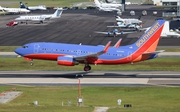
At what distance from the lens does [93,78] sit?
81188mm

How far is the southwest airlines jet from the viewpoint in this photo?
265 ft

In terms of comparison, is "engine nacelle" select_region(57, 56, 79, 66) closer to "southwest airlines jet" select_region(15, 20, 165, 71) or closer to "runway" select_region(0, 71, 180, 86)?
"southwest airlines jet" select_region(15, 20, 165, 71)

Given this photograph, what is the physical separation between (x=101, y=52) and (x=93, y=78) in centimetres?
416

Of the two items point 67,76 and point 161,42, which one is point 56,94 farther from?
point 161,42

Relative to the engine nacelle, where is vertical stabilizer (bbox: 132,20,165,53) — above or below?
above

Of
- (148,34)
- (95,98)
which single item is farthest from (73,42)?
(95,98)

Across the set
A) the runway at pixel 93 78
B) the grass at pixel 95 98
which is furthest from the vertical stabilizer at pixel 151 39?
the grass at pixel 95 98

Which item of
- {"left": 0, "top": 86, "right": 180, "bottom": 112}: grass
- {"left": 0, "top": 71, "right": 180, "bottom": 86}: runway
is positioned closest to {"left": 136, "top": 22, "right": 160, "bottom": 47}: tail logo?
{"left": 0, "top": 71, "right": 180, "bottom": 86}: runway

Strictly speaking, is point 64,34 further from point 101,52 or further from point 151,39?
point 151,39

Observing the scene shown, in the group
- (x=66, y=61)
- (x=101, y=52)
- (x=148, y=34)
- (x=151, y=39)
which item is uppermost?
(x=148, y=34)

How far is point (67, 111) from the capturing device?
53125 millimetres

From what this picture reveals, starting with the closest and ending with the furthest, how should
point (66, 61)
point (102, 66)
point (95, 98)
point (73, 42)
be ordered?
1. point (95, 98)
2. point (66, 61)
3. point (102, 66)
4. point (73, 42)

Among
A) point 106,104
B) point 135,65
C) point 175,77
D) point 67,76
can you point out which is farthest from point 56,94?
point 135,65

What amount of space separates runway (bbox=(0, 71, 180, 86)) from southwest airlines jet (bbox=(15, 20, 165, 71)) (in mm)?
2419
